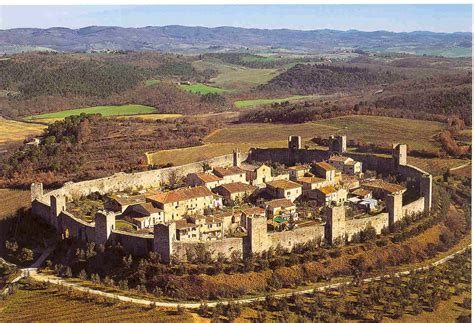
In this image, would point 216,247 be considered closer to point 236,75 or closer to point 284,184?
point 284,184

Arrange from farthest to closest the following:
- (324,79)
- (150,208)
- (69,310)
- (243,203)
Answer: (324,79) → (243,203) → (150,208) → (69,310)

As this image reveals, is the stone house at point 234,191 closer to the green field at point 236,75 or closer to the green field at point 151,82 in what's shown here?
the green field at point 151,82

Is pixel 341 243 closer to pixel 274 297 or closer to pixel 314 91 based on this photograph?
pixel 274 297

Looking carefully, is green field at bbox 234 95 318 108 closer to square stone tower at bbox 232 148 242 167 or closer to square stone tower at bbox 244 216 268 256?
square stone tower at bbox 232 148 242 167

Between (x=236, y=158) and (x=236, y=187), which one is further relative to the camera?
(x=236, y=158)

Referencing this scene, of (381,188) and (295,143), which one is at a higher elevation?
(295,143)

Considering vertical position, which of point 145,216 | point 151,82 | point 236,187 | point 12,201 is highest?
point 151,82

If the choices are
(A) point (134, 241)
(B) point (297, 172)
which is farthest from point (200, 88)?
(A) point (134, 241)
